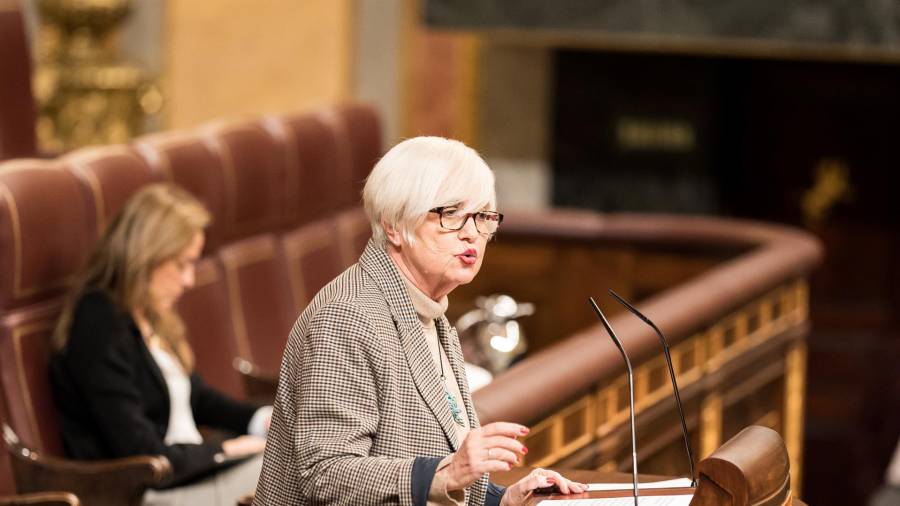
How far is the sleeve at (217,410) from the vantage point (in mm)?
3889

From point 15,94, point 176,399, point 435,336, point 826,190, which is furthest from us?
point 826,190

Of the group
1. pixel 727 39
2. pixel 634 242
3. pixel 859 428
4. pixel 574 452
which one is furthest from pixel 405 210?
pixel 859 428

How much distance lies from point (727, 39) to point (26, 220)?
4119mm

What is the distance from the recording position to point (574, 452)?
3.56m

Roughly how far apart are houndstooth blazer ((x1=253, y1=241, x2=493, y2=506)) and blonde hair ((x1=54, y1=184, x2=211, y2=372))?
1.70 m

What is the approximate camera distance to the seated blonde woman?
138 inches

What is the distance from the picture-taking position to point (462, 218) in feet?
6.49

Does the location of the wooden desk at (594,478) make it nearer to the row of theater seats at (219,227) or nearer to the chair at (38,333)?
the row of theater seats at (219,227)

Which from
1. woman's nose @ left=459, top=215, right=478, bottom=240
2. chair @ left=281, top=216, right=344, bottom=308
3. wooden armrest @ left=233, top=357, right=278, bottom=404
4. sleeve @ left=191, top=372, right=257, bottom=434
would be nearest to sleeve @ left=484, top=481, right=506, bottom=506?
woman's nose @ left=459, top=215, right=478, bottom=240

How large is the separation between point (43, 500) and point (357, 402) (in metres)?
1.62

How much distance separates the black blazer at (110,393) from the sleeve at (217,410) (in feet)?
0.74

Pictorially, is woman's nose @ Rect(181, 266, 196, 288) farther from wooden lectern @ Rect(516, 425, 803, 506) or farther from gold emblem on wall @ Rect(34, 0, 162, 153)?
gold emblem on wall @ Rect(34, 0, 162, 153)

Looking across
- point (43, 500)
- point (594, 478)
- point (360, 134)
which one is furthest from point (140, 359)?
point (360, 134)

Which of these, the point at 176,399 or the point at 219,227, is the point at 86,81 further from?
the point at 176,399
